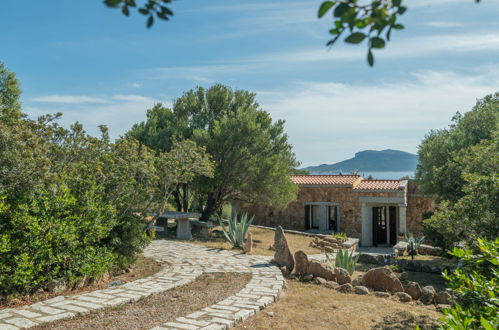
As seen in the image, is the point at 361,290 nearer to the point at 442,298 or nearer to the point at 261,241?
the point at 442,298

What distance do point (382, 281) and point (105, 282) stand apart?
5.63 meters

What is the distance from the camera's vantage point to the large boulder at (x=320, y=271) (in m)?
8.50

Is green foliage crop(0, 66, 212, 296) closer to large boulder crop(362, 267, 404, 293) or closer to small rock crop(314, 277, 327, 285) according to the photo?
small rock crop(314, 277, 327, 285)

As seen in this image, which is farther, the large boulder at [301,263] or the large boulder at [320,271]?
the large boulder at [301,263]

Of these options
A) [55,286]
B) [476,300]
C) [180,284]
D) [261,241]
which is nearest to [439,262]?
[261,241]

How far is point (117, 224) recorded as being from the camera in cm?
775

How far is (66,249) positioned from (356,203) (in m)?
15.9

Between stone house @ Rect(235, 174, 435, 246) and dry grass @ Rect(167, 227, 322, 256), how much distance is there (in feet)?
11.1

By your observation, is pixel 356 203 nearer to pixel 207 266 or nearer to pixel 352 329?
pixel 207 266

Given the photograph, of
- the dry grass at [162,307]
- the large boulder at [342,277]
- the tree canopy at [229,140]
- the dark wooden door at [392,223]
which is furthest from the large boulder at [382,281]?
the dark wooden door at [392,223]

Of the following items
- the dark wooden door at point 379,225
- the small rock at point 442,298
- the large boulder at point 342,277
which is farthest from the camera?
the dark wooden door at point 379,225

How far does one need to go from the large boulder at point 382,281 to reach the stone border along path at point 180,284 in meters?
1.88

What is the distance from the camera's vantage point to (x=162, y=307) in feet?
19.6

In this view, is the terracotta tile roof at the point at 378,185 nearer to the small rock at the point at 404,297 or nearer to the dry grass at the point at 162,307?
the small rock at the point at 404,297
